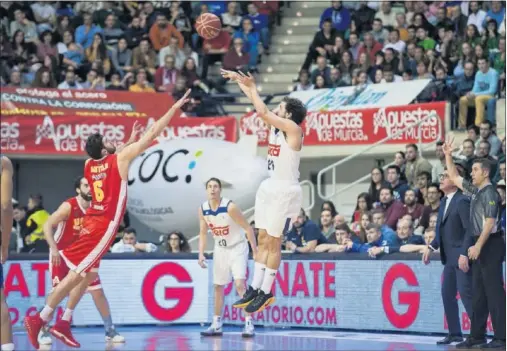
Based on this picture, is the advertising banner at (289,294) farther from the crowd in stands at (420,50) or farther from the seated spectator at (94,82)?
the seated spectator at (94,82)

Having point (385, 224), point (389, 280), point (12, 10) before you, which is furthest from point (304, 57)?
point (389, 280)

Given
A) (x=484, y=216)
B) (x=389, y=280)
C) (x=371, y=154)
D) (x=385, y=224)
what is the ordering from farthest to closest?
1. (x=371, y=154)
2. (x=385, y=224)
3. (x=389, y=280)
4. (x=484, y=216)

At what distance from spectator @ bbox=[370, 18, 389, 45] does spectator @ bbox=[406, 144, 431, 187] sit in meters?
5.02

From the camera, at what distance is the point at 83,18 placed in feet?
85.8

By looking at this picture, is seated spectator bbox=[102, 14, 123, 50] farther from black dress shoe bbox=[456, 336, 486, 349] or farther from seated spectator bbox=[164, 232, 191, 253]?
black dress shoe bbox=[456, 336, 486, 349]

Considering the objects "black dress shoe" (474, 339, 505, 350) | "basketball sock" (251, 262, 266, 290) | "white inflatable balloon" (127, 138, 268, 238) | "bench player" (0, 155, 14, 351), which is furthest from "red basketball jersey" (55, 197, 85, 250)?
"white inflatable balloon" (127, 138, 268, 238)

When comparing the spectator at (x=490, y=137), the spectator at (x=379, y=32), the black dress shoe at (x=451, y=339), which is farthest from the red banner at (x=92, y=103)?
the black dress shoe at (x=451, y=339)

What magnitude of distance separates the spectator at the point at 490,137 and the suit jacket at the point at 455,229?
4.46 m

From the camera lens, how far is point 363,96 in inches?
869

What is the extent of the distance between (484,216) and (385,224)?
13.7ft

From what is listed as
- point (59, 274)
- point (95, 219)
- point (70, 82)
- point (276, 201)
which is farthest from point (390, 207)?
point (70, 82)

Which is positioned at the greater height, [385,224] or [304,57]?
[304,57]

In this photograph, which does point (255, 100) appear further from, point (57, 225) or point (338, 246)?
point (338, 246)

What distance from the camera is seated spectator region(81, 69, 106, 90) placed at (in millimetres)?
24234
